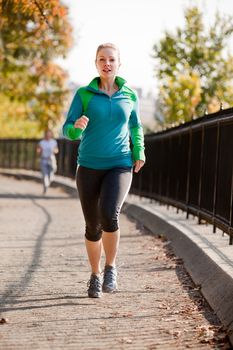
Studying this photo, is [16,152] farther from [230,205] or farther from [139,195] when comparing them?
[230,205]

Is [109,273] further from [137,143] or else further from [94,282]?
[137,143]

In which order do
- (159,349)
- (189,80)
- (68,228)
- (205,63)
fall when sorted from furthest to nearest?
(205,63) < (189,80) < (68,228) < (159,349)

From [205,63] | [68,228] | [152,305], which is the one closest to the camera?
[152,305]

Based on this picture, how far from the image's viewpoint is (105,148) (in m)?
7.05

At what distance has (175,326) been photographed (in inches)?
241

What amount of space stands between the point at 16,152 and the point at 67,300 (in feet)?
116

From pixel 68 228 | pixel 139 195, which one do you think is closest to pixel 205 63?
pixel 139 195

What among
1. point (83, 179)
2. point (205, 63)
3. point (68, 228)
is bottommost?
point (68, 228)

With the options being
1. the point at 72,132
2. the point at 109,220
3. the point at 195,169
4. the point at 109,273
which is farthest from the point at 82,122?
the point at 195,169

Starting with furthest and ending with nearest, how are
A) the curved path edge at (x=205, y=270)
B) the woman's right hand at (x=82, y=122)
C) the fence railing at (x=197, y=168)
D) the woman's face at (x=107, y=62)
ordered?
1. the fence railing at (x=197, y=168)
2. the woman's face at (x=107, y=62)
3. the woman's right hand at (x=82, y=122)
4. the curved path edge at (x=205, y=270)

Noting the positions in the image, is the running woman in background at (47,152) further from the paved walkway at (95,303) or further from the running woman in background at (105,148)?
the running woman in background at (105,148)

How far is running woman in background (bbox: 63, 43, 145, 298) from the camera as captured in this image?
702cm

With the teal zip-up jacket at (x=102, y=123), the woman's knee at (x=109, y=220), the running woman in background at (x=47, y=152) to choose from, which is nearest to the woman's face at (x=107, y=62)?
the teal zip-up jacket at (x=102, y=123)

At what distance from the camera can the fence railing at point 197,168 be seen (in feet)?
31.0
